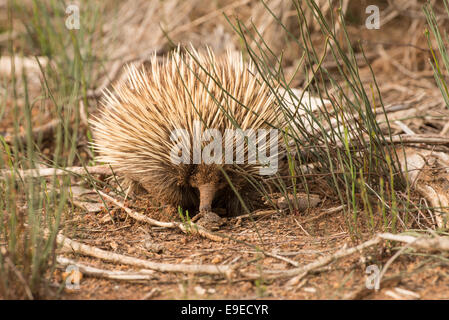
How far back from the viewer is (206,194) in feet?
8.05

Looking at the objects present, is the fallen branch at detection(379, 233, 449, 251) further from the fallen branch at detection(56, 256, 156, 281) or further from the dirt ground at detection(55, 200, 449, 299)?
the fallen branch at detection(56, 256, 156, 281)

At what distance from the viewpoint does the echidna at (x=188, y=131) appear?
7.73 ft

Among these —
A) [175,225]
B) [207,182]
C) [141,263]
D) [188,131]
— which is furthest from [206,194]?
[141,263]

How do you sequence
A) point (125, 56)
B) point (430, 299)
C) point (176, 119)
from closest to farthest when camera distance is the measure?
1. point (430, 299)
2. point (176, 119)
3. point (125, 56)

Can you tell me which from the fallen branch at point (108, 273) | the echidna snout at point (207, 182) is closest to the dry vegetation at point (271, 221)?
the fallen branch at point (108, 273)

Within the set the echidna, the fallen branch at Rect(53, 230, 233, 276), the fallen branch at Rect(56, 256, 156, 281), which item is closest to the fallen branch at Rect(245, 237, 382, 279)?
the fallen branch at Rect(53, 230, 233, 276)

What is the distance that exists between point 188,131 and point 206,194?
12.2 inches

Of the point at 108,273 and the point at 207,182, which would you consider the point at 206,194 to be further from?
the point at 108,273

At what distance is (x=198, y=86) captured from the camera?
2471 millimetres

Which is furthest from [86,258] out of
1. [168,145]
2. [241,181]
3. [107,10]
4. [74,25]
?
[107,10]

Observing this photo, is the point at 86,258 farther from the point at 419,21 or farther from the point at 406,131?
the point at 419,21

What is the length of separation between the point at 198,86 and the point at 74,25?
5.55 feet

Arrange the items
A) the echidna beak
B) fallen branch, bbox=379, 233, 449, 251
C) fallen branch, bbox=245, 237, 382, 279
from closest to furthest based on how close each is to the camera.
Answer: fallen branch, bbox=379, 233, 449, 251 → fallen branch, bbox=245, 237, 382, 279 → the echidna beak

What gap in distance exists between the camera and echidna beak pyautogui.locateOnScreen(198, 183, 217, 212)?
244 centimetres
